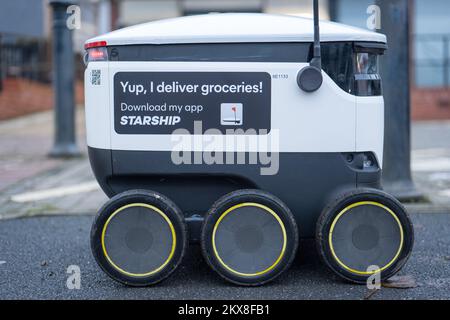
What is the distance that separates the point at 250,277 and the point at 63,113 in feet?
21.7

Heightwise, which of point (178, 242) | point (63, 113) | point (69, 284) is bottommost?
point (69, 284)

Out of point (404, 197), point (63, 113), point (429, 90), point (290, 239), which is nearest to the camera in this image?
point (290, 239)

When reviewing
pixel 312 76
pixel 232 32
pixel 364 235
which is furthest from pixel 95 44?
pixel 364 235

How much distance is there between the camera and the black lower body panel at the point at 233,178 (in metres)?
4.04

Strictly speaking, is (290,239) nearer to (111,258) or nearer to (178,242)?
(178,242)

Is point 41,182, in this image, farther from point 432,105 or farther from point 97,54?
point 432,105

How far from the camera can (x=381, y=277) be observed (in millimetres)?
3994

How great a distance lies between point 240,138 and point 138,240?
0.83 metres

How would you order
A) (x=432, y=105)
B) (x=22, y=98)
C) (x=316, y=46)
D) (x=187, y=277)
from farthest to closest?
(x=22, y=98) → (x=432, y=105) → (x=187, y=277) → (x=316, y=46)

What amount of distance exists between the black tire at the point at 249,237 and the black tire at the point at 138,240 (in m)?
0.18

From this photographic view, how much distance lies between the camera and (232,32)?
3.96 meters

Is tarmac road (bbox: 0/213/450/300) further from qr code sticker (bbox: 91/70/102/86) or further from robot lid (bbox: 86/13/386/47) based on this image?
robot lid (bbox: 86/13/386/47)

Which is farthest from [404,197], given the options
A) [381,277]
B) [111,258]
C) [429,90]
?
[429,90]

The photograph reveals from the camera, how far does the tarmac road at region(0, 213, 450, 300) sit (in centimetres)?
389
